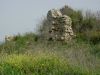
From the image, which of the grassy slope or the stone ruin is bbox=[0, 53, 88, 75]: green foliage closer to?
the grassy slope

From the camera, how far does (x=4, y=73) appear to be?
11164mm

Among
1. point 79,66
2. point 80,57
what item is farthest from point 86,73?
point 80,57

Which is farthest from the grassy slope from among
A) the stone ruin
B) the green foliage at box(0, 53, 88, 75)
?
the stone ruin

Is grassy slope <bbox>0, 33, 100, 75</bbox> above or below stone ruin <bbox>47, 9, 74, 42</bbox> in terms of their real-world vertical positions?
below

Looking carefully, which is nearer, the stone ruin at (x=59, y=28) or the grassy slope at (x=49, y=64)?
the grassy slope at (x=49, y=64)

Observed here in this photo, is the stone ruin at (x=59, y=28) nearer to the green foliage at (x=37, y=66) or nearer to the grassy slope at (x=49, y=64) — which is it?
the grassy slope at (x=49, y=64)

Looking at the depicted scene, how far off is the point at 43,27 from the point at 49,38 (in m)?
2.24

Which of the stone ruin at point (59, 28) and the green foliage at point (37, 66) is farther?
the stone ruin at point (59, 28)

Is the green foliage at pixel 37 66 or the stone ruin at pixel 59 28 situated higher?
the stone ruin at pixel 59 28

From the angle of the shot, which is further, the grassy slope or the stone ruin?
the stone ruin

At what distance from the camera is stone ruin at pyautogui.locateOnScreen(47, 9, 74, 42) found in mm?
21750

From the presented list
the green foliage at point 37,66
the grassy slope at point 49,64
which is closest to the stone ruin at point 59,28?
the grassy slope at point 49,64

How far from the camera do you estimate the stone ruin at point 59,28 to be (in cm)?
2175

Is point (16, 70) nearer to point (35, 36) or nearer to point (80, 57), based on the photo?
point (80, 57)
